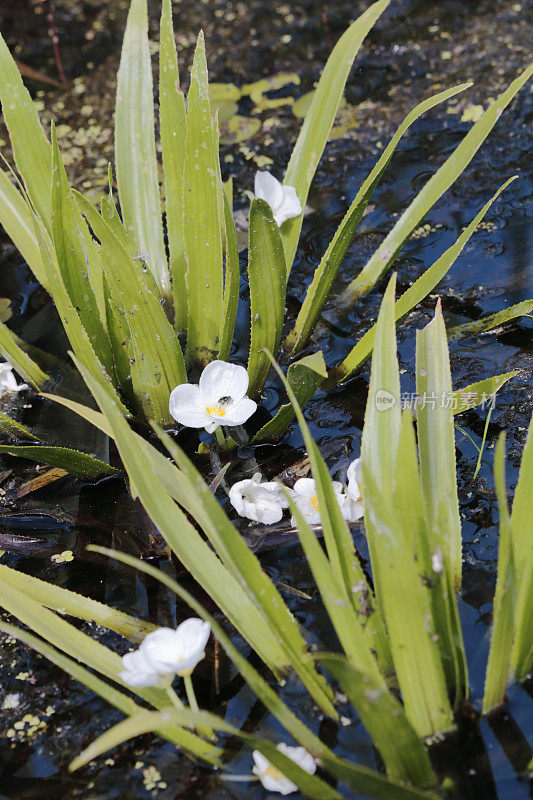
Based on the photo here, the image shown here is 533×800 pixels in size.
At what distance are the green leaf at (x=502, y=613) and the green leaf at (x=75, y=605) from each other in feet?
2.03

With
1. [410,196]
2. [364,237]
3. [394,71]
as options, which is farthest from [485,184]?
[394,71]

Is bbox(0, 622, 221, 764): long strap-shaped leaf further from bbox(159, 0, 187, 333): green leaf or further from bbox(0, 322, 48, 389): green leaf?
bbox(159, 0, 187, 333): green leaf

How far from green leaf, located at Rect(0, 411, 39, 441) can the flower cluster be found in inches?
23.0

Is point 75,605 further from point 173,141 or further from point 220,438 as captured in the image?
point 173,141

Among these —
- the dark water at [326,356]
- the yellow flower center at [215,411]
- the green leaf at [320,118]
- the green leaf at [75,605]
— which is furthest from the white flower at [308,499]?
the green leaf at [320,118]

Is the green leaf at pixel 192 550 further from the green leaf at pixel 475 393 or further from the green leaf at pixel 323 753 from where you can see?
the green leaf at pixel 475 393

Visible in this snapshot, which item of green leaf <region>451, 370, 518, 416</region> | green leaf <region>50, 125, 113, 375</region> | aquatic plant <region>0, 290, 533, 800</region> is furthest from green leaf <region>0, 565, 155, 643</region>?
green leaf <region>451, 370, 518, 416</region>

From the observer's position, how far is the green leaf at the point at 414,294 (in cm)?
154

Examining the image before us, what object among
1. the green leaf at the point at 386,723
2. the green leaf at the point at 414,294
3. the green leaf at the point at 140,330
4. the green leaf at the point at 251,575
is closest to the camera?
the green leaf at the point at 386,723

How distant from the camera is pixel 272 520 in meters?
1.47

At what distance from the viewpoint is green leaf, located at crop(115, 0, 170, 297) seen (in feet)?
6.26

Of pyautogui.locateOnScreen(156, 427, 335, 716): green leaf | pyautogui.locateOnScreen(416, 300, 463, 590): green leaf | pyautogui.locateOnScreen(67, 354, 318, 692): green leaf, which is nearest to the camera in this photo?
pyautogui.locateOnScreen(156, 427, 335, 716): green leaf

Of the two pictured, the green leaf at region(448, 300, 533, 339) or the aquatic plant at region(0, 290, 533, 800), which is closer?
the aquatic plant at region(0, 290, 533, 800)

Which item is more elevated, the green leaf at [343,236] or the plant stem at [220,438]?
the green leaf at [343,236]
